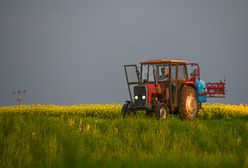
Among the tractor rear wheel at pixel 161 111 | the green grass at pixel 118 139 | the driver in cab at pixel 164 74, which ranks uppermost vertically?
the driver in cab at pixel 164 74

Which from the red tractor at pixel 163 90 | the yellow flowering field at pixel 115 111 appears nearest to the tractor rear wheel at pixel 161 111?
the red tractor at pixel 163 90

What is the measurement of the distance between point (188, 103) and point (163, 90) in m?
1.32

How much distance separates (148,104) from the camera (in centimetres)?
1510

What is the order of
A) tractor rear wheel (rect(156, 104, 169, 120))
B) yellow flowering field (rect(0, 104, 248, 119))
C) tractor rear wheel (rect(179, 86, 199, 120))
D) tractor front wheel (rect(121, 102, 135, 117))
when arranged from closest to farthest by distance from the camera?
tractor rear wheel (rect(156, 104, 169, 120))
tractor front wheel (rect(121, 102, 135, 117))
tractor rear wheel (rect(179, 86, 199, 120))
yellow flowering field (rect(0, 104, 248, 119))

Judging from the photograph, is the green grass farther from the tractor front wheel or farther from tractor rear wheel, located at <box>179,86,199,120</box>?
the tractor front wheel

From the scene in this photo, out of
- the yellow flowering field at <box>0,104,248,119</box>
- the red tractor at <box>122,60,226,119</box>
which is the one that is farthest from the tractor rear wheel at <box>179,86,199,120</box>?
the yellow flowering field at <box>0,104,248,119</box>

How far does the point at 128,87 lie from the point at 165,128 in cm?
481

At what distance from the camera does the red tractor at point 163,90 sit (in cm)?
1523

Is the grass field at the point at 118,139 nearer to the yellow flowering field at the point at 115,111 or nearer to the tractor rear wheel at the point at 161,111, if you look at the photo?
the tractor rear wheel at the point at 161,111

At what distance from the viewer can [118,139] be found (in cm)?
1026

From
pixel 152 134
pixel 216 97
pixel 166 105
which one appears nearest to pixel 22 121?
pixel 152 134

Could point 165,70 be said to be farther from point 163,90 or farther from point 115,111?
point 115,111

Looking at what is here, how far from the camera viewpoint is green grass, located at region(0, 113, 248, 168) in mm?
7801

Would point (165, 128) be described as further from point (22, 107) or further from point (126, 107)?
point (22, 107)
